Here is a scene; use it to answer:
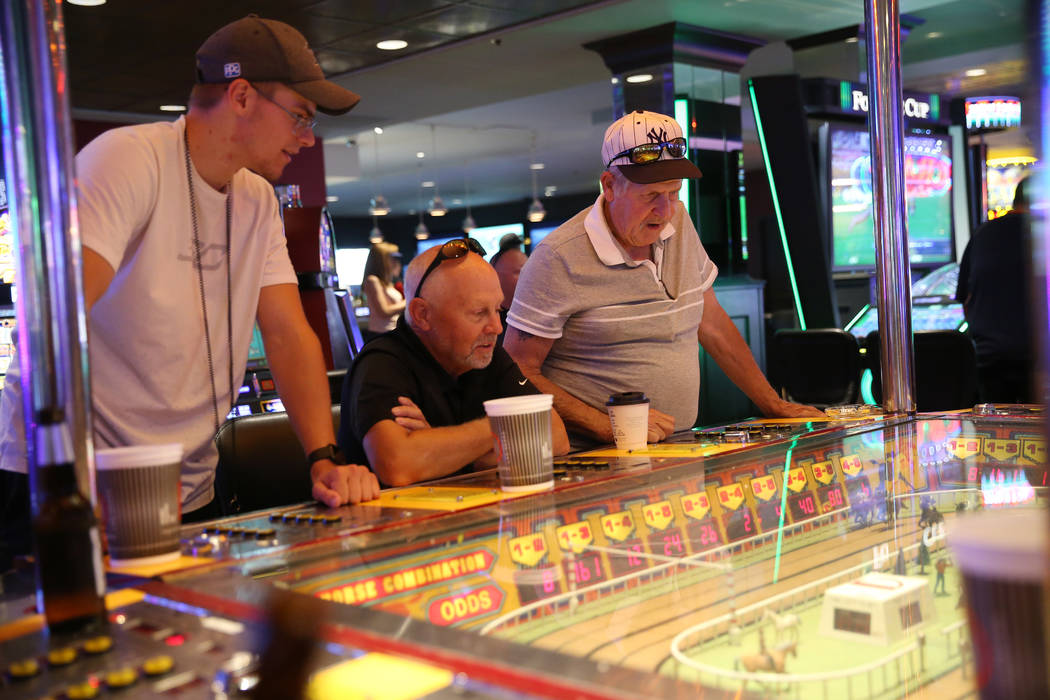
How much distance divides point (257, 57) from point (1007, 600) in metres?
1.48

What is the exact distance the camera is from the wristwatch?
167 cm

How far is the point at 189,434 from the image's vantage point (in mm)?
1812

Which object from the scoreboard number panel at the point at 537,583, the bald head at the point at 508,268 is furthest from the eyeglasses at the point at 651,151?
the bald head at the point at 508,268

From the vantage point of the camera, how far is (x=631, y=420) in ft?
6.49

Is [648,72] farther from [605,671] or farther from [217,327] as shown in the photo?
[605,671]

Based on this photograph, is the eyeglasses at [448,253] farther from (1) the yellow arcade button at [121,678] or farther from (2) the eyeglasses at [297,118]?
(1) the yellow arcade button at [121,678]

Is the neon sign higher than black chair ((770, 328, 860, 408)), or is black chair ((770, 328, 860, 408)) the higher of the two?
the neon sign

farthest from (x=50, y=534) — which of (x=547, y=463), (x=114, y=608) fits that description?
(x=547, y=463)

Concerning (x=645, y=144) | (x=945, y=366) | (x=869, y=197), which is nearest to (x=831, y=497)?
(x=645, y=144)

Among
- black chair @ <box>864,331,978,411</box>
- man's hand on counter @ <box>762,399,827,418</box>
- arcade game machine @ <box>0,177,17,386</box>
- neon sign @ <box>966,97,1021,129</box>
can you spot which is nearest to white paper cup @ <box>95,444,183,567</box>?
man's hand on counter @ <box>762,399,827,418</box>

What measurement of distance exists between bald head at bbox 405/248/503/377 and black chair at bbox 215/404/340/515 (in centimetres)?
34

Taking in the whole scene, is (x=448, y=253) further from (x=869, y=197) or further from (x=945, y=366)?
(x=869, y=197)

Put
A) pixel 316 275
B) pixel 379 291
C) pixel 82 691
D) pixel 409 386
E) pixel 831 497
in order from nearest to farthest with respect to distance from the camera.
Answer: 1. pixel 82 691
2. pixel 831 497
3. pixel 409 386
4. pixel 316 275
5. pixel 379 291

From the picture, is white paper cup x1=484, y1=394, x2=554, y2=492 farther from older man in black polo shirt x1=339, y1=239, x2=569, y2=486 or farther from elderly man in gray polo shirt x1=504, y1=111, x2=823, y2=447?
elderly man in gray polo shirt x1=504, y1=111, x2=823, y2=447
